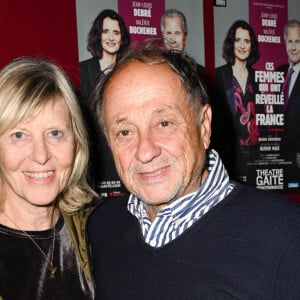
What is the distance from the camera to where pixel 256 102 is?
128 inches

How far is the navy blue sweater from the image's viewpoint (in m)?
1.30

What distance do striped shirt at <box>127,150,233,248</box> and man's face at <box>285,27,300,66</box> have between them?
7.00 feet

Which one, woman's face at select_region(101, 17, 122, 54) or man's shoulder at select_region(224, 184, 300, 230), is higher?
woman's face at select_region(101, 17, 122, 54)

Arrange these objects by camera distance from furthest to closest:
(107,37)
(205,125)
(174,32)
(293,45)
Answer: (293,45) < (174,32) < (107,37) < (205,125)

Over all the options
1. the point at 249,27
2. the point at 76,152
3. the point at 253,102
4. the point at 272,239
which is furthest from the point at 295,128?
the point at 272,239

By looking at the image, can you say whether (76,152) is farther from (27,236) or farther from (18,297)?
(18,297)

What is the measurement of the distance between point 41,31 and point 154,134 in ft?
4.57

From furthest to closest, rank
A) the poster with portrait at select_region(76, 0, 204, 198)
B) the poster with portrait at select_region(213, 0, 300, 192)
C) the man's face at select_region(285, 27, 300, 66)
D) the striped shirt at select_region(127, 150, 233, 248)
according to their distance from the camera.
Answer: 1. the man's face at select_region(285, 27, 300, 66)
2. the poster with portrait at select_region(213, 0, 300, 192)
3. the poster with portrait at select_region(76, 0, 204, 198)
4. the striped shirt at select_region(127, 150, 233, 248)

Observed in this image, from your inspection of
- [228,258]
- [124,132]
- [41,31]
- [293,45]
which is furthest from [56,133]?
[293,45]

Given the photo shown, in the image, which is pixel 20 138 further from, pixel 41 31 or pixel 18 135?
pixel 41 31

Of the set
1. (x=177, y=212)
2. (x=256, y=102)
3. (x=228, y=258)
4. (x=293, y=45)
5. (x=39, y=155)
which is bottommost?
(x=228, y=258)

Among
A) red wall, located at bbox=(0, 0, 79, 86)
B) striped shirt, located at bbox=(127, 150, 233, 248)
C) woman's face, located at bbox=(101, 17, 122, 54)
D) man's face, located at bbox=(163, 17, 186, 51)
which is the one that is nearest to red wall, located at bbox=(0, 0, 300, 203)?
red wall, located at bbox=(0, 0, 79, 86)

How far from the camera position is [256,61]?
3.28 meters

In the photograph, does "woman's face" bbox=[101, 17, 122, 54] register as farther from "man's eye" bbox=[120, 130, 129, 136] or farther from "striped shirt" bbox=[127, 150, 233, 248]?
"striped shirt" bbox=[127, 150, 233, 248]
